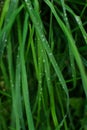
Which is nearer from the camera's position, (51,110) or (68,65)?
(51,110)

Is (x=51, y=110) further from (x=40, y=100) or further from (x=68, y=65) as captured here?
(x=68, y=65)

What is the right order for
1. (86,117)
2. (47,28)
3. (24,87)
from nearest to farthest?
1. (24,87)
2. (86,117)
3. (47,28)

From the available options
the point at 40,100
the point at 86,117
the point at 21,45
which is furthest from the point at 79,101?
the point at 21,45

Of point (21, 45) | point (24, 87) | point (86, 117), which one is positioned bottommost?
point (86, 117)

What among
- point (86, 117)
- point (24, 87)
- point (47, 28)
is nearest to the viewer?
point (24, 87)

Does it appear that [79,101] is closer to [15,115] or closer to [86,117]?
[86,117]

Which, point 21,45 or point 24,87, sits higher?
point 21,45
